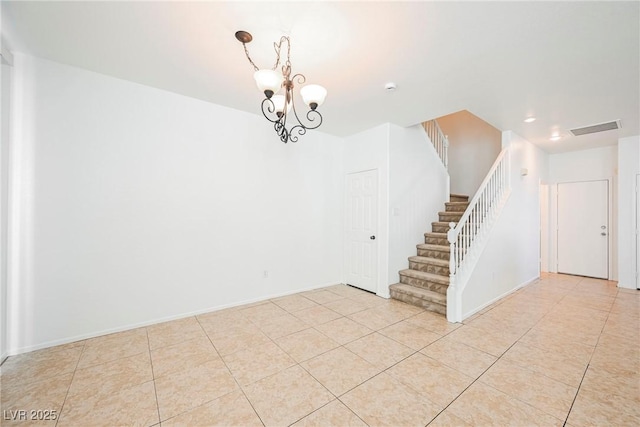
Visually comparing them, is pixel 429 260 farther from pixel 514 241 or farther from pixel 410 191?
pixel 514 241

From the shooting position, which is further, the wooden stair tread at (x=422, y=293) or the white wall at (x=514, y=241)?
the white wall at (x=514, y=241)

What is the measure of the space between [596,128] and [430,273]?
3707 millimetres

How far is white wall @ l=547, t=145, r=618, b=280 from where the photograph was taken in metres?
5.29

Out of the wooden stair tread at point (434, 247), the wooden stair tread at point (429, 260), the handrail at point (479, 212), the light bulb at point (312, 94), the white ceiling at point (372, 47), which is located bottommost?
the wooden stair tread at point (429, 260)

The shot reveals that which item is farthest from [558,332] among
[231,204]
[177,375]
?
[231,204]

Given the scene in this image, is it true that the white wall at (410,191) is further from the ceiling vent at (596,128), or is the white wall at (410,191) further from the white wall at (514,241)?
the ceiling vent at (596,128)

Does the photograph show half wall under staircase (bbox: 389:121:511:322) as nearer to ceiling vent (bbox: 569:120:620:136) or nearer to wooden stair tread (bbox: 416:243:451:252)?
wooden stair tread (bbox: 416:243:451:252)

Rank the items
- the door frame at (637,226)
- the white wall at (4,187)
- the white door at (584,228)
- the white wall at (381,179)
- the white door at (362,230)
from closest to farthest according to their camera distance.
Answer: the white wall at (4,187)
the white wall at (381,179)
the white door at (362,230)
the door frame at (637,226)
the white door at (584,228)

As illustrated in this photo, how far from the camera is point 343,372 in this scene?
7.32ft

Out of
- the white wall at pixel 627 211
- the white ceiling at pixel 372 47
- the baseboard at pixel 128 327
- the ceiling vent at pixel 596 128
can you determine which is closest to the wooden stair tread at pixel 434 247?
the white ceiling at pixel 372 47

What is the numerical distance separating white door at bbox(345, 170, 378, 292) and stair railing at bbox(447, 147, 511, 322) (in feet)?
4.14

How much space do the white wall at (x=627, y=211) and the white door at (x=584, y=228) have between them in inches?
24.3

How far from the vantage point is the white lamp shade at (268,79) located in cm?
191

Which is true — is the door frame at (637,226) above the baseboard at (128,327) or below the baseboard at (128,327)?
above
